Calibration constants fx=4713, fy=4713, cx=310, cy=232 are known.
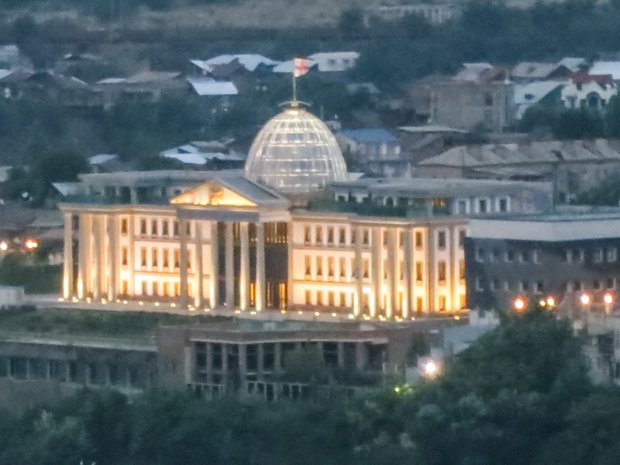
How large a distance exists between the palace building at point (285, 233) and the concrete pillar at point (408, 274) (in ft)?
0.05

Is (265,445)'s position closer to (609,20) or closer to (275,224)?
(275,224)

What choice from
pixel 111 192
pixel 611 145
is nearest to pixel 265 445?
pixel 111 192

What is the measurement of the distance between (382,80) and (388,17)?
18.7 metres

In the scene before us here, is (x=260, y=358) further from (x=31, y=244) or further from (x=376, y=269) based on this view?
(x=31, y=244)

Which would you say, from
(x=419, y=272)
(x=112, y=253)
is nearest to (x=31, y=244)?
(x=112, y=253)

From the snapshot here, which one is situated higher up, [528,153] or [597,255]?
[597,255]

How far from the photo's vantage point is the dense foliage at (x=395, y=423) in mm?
60719

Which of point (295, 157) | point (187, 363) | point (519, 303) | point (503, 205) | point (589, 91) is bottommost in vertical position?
point (187, 363)

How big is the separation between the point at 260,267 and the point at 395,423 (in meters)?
12.7

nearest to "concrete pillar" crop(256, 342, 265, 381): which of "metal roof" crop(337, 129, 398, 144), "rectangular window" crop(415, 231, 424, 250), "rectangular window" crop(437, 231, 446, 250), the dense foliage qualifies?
the dense foliage

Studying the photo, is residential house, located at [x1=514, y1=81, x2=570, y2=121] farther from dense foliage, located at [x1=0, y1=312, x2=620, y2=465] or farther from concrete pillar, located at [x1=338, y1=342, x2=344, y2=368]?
dense foliage, located at [x1=0, y1=312, x2=620, y2=465]

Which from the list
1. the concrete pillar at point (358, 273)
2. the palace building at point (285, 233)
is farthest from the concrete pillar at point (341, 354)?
the concrete pillar at point (358, 273)

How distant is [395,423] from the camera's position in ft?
205

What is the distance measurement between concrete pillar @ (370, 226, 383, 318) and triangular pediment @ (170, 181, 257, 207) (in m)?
2.47
